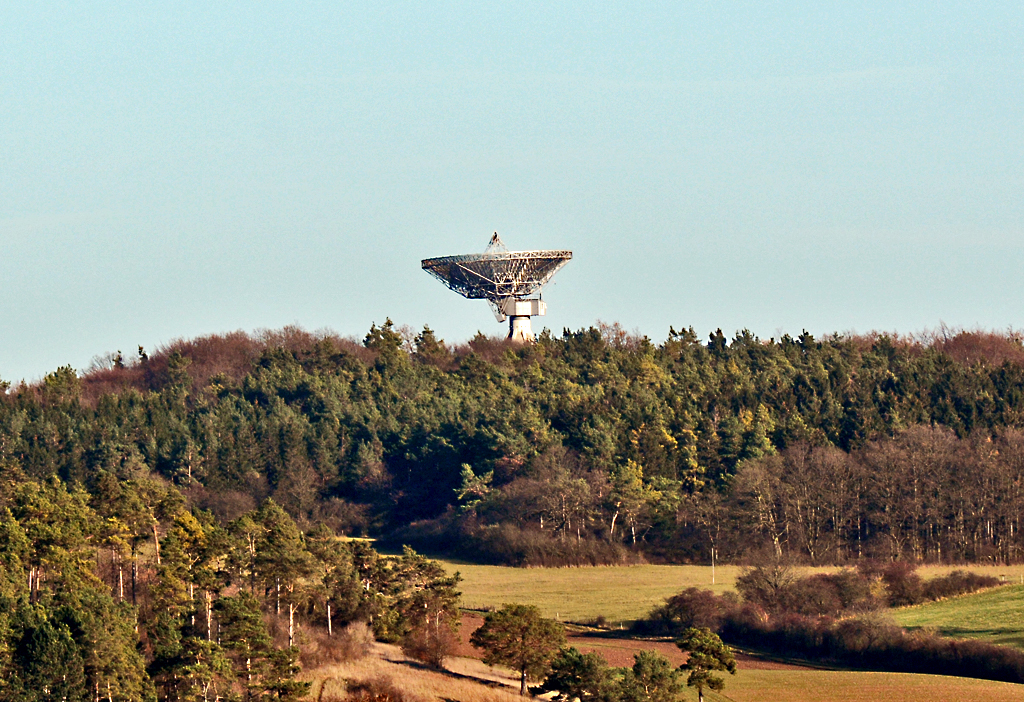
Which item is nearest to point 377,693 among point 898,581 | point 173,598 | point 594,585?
point 173,598

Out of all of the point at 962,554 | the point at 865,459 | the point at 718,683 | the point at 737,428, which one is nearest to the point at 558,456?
the point at 737,428

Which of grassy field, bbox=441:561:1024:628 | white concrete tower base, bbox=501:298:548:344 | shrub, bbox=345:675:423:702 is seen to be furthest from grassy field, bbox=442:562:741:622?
white concrete tower base, bbox=501:298:548:344

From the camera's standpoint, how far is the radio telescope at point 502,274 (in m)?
149

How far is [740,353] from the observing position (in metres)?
166

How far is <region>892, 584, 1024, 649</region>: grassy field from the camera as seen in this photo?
80.3 m

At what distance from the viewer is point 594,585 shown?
106812 mm

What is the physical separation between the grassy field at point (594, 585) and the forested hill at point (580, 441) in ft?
15.1

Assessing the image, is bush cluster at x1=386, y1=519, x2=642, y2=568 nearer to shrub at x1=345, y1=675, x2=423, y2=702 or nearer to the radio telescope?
the radio telescope

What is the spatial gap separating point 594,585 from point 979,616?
98.0ft

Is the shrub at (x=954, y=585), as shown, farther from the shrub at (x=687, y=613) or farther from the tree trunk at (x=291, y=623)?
the tree trunk at (x=291, y=623)

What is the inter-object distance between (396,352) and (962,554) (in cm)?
7396

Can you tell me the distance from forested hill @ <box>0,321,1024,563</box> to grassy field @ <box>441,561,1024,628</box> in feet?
15.1

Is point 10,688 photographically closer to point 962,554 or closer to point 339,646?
point 339,646

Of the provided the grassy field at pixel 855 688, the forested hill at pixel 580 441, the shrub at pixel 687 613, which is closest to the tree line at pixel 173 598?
the shrub at pixel 687 613
